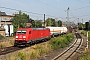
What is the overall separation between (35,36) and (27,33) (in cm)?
379

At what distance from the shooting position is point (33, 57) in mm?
18984

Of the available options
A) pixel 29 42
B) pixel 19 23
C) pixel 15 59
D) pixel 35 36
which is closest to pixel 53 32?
pixel 35 36

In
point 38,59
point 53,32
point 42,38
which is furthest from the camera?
point 53,32

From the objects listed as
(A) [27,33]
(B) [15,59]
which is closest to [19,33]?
(A) [27,33]

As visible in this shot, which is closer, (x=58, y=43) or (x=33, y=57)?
(x=33, y=57)

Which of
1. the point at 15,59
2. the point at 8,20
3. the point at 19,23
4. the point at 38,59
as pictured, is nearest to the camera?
the point at 15,59

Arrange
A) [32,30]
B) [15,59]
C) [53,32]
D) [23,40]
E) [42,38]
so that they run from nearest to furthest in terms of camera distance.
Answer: [15,59] < [23,40] < [32,30] < [42,38] < [53,32]

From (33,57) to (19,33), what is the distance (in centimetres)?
966

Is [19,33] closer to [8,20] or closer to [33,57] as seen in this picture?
[33,57]

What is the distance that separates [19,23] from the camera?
256 ft

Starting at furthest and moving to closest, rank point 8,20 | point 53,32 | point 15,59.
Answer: point 8,20 → point 53,32 → point 15,59

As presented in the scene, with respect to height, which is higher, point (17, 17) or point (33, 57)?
point (17, 17)

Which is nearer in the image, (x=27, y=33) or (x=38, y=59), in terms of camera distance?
(x=38, y=59)

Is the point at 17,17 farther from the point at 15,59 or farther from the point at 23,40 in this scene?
the point at 15,59
